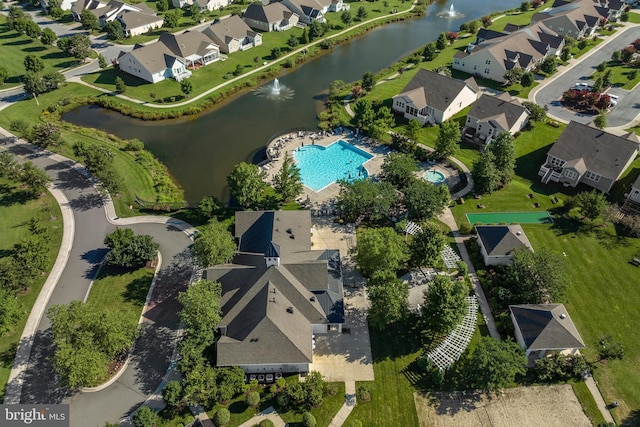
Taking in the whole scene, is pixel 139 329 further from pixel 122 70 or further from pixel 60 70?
pixel 60 70

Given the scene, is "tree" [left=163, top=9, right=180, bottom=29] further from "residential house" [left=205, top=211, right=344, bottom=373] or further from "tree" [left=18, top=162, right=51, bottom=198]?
"residential house" [left=205, top=211, right=344, bottom=373]

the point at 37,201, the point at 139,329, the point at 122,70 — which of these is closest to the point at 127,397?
the point at 139,329

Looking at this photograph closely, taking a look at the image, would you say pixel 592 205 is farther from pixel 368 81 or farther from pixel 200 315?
pixel 200 315

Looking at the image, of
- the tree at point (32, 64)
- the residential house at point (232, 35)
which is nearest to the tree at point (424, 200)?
the residential house at point (232, 35)

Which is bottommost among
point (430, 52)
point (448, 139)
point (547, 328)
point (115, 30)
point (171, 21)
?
point (547, 328)

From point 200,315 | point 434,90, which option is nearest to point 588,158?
point 434,90
